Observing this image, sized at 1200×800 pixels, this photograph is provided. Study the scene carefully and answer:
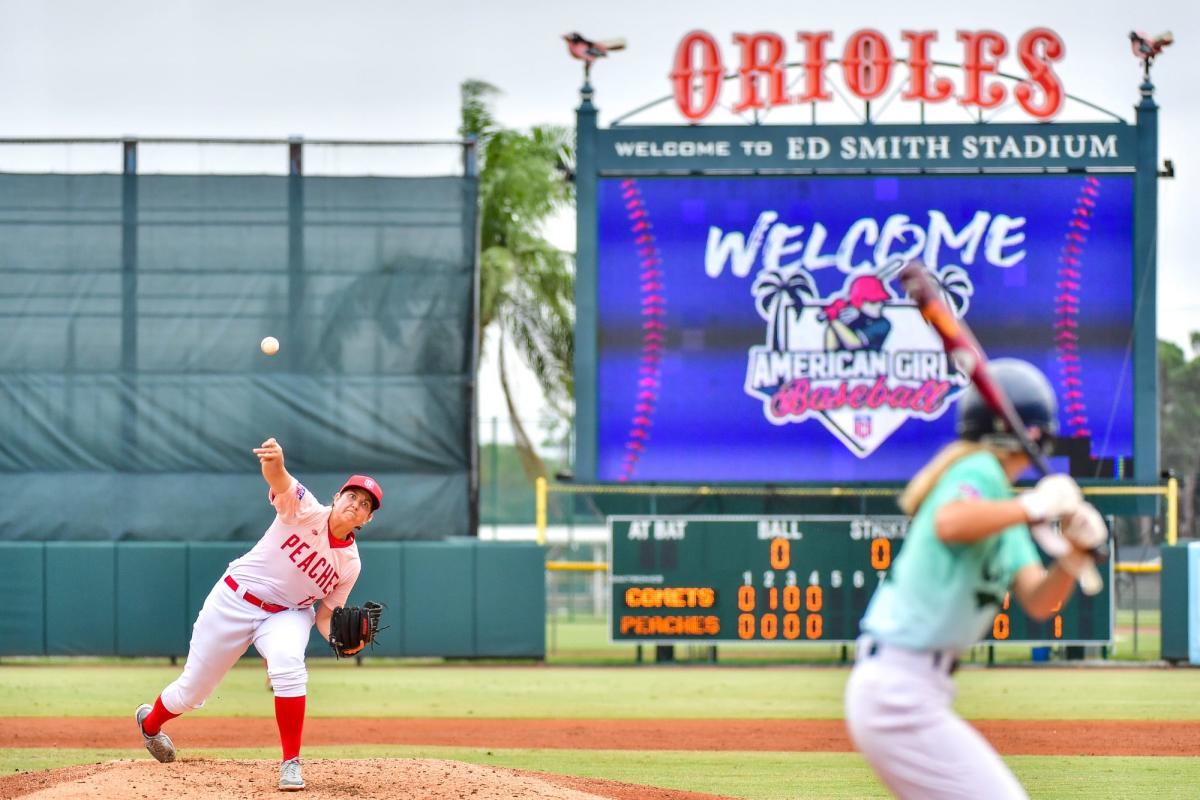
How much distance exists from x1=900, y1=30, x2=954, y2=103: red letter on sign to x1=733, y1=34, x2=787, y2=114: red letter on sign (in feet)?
4.20

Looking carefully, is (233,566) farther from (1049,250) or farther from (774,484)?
(1049,250)

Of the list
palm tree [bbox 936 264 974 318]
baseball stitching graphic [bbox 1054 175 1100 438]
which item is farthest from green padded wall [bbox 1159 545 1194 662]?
palm tree [bbox 936 264 974 318]

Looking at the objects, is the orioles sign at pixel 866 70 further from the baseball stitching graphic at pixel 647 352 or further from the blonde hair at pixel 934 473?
the blonde hair at pixel 934 473

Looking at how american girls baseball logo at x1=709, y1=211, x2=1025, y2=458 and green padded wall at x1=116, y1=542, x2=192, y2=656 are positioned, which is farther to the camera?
green padded wall at x1=116, y1=542, x2=192, y2=656

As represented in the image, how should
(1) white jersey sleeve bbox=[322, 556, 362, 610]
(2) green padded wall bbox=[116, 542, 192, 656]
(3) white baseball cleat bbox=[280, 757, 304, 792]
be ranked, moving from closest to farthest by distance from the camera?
(3) white baseball cleat bbox=[280, 757, 304, 792], (1) white jersey sleeve bbox=[322, 556, 362, 610], (2) green padded wall bbox=[116, 542, 192, 656]

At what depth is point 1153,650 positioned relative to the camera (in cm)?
2269

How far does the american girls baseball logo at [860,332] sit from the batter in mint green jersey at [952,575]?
13.1m

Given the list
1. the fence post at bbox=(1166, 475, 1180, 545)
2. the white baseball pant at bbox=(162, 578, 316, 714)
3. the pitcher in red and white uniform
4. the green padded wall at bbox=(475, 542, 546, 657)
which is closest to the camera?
the pitcher in red and white uniform

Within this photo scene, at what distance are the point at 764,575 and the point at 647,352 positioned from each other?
8.46 ft

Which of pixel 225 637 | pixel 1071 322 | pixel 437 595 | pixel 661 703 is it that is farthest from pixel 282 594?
pixel 1071 322

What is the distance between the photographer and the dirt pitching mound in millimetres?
7121

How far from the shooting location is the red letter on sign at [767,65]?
17.5 meters

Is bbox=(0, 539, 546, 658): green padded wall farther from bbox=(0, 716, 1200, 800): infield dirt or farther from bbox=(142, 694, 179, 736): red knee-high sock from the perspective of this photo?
bbox=(142, 694, 179, 736): red knee-high sock

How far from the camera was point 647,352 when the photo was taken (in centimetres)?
1727
